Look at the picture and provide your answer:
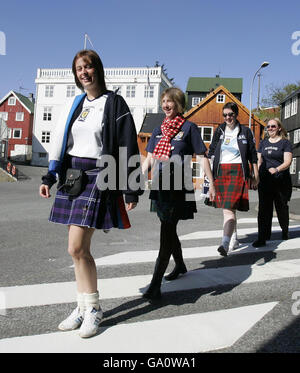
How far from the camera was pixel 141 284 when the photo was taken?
3898 millimetres

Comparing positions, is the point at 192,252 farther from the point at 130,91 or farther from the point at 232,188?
the point at 130,91

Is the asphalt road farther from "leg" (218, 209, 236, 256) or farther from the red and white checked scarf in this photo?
the red and white checked scarf

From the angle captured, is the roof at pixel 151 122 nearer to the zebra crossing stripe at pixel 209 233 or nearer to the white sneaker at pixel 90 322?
the zebra crossing stripe at pixel 209 233

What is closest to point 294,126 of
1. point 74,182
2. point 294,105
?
point 294,105

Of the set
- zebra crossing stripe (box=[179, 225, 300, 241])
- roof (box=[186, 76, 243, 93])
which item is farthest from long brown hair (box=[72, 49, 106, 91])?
roof (box=[186, 76, 243, 93])

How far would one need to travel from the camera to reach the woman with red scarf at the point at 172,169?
3521 millimetres

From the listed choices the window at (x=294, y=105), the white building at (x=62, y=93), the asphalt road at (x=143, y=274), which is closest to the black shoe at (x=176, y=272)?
the asphalt road at (x=143, y=274)

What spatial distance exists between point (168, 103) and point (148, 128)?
35.4 metres

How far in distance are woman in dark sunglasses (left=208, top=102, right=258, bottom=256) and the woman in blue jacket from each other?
254 centimetres

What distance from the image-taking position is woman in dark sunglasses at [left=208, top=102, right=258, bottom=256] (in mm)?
5121

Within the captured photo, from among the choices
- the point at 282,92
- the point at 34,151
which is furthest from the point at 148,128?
the point at 282,92

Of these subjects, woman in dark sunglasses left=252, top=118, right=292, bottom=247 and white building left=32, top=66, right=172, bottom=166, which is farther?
white building left=32, top=66, right=172, bottom=166

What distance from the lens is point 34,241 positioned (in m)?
6.18
